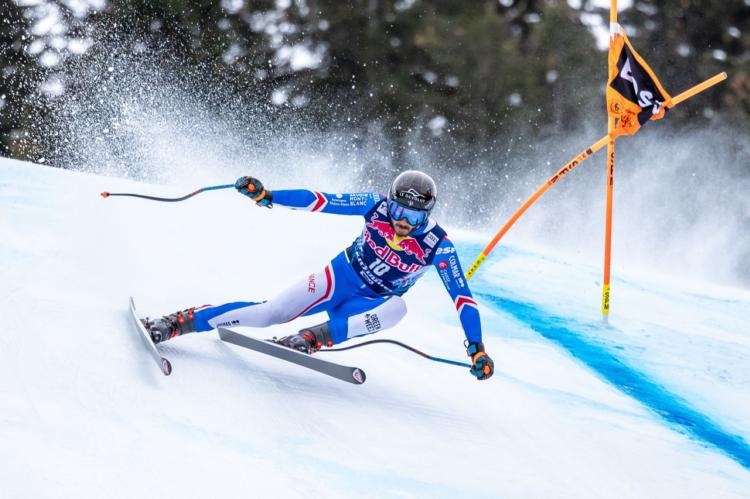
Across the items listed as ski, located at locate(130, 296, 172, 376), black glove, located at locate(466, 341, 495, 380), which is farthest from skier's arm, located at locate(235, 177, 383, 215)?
black glove, located at locate(466, 341, 495, 380)

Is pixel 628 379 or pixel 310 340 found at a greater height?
pixel 628 379

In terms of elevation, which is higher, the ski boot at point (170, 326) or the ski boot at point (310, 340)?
the ski boot at point (310, 340)

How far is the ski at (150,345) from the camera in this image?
296cm

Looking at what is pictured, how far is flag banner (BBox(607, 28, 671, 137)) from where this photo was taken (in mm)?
5336

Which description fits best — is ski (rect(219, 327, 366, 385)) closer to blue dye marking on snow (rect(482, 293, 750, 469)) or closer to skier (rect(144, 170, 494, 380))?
skier (rect(144, 170, 494, 380))

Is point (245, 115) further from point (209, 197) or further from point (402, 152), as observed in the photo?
point (209, 197)

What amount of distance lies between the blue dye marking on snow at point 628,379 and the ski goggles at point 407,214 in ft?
5.60

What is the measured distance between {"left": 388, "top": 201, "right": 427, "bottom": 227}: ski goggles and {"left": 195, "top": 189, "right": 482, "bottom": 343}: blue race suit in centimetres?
7

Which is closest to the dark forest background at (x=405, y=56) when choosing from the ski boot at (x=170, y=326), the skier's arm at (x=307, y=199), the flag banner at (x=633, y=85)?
the flag banner at (x=633, y=85)

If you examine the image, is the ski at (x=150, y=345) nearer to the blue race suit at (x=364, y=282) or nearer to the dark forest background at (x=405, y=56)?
the blue race suit at (x=364, y=282)

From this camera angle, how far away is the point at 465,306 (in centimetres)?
331

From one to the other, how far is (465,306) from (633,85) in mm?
2761

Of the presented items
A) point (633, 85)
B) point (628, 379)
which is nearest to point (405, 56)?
point (633, 85)

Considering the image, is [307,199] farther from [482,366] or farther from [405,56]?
[405,56]
